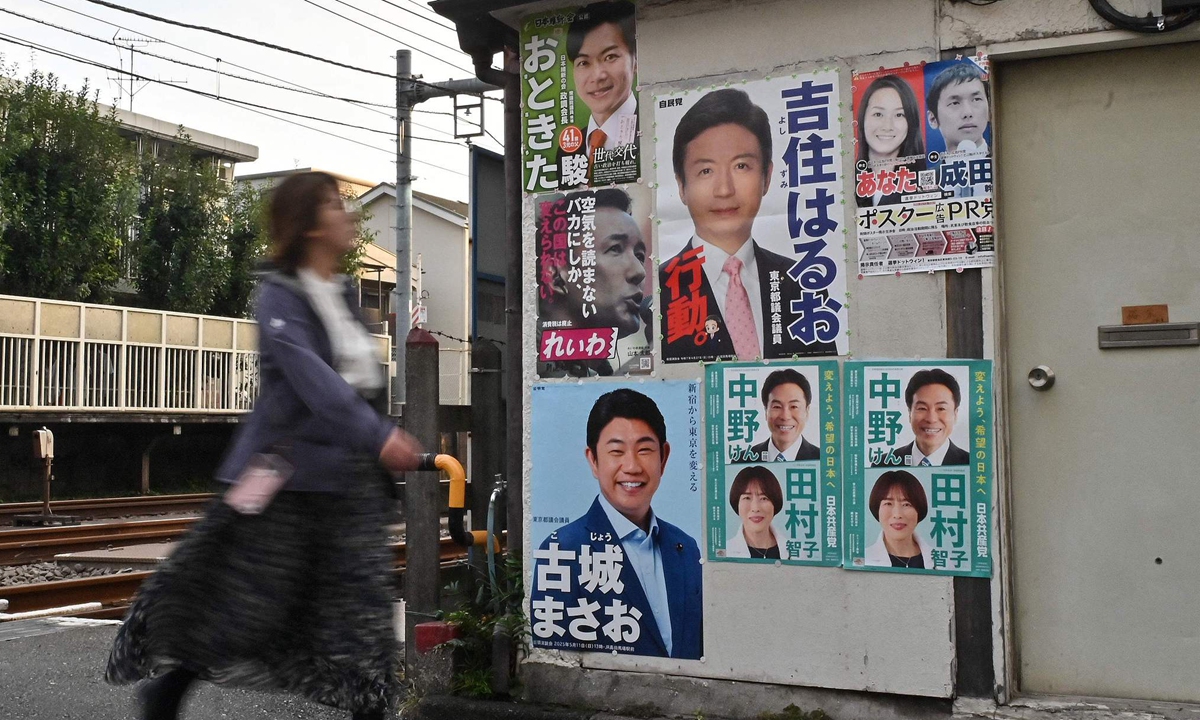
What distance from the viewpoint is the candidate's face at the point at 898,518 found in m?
4.40

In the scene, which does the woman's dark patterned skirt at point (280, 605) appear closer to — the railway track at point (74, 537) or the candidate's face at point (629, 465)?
the candidate's face at point (629, 465)

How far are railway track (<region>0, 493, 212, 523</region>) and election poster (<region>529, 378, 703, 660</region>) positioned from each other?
16.3m

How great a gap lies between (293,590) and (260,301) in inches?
31.3

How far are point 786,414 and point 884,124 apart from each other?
119cm

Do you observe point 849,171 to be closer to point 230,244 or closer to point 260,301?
point 260,301

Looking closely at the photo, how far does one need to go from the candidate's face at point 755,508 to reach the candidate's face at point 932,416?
646mm

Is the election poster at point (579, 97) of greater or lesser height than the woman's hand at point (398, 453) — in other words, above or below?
above

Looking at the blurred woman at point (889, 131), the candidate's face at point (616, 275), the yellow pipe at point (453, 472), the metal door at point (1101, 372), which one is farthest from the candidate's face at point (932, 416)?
the yellow pipe at point (453, 472)

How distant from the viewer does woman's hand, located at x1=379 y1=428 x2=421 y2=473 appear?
308 cm

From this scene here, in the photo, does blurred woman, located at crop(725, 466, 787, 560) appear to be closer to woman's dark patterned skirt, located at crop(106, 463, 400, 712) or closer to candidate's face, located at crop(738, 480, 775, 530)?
candidate's face, located at crop(738, 480, 775, 530)

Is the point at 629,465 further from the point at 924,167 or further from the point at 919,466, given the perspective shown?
the point at 924,167

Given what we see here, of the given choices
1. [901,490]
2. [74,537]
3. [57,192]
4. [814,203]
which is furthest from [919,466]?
[57,192]

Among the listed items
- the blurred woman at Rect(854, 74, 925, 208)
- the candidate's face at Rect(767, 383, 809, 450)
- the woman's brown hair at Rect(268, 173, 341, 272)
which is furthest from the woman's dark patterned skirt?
the blurred woman at Rect(854, 74, 925, 208)

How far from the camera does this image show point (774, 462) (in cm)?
462
